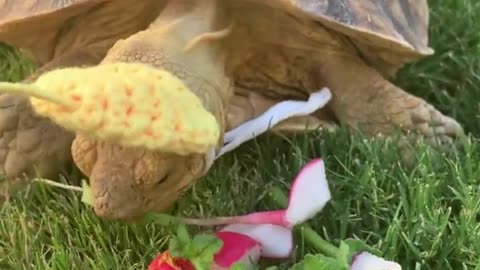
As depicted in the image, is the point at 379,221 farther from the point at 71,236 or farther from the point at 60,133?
the point at 60,133

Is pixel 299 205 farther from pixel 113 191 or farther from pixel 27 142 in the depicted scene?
pixel 27 142

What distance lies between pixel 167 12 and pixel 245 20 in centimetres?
17

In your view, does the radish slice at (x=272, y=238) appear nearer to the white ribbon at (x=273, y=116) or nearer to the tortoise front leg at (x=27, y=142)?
the white ribbon at (x=273, y=116)

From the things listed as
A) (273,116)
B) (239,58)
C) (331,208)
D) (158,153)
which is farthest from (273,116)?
(158,153)

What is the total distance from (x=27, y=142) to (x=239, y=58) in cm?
38

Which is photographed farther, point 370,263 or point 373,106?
point 373,106

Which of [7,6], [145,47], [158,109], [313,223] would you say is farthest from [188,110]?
[7,6]

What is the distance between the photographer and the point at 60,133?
1644 millimetres

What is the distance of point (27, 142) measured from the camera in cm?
163

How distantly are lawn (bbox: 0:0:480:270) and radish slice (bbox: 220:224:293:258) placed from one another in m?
0.03

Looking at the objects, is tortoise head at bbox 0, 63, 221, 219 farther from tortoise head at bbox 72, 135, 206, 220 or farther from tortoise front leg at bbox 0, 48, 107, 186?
tortoise front leg at bbox 0, 48, 107, 186

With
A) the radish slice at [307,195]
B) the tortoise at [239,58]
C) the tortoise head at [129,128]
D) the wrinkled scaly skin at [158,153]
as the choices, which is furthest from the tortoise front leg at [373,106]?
the tortoise head at [129,128]

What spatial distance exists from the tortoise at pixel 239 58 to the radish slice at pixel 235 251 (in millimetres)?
93

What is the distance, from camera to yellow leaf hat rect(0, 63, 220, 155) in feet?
3.60
